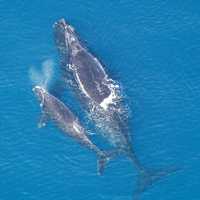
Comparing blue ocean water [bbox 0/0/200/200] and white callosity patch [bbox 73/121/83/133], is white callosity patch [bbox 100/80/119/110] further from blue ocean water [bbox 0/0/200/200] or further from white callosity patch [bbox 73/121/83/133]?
white callosity patch [bbox 73/121/83/133]

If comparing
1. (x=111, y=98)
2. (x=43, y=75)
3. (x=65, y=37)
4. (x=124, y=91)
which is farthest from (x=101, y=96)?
(x=65, y=37)

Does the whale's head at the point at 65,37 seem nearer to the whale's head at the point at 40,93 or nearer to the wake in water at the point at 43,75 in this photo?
the wake in water at the point at 43,75

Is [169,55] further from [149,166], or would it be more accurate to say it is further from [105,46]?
[149,166]

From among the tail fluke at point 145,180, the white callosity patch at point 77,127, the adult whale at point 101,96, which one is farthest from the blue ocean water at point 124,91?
the white callosity patch at point 77,127

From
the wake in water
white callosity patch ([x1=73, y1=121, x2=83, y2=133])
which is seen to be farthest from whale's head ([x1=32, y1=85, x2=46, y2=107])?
white callosity patch ([x1=73, y1=121, x2=83, y2=133])

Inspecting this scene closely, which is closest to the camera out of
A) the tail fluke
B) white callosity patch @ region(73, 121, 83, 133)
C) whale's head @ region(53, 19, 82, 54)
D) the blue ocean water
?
the tail fluke

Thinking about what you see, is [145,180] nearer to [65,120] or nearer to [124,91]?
[124,91]
